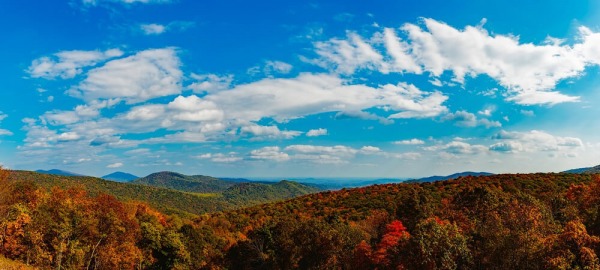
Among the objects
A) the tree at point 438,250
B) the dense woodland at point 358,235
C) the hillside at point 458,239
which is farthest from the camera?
the dense woodland at point 358,235

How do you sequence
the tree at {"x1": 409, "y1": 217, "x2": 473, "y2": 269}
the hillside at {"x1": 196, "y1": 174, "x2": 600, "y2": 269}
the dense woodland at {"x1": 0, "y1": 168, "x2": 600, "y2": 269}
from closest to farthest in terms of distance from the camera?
the hillside at {"x1": 196, "y1": 174, "x2": 600, "y2": 269}
the tree at {"x1": 409, "y1": 217, "x2": 473, "y2": 269}
the dense woodland at {"x1": 0, "y1": 168, "x2": 600, "y2": 269}

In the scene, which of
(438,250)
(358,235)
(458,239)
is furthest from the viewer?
(358,235)

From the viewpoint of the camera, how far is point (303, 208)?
129875 mm

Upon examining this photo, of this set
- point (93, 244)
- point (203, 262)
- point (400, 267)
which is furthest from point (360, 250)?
point (203, 262)

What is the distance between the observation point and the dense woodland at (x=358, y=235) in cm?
2758

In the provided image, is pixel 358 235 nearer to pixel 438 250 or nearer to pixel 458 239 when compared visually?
pixel 458 239

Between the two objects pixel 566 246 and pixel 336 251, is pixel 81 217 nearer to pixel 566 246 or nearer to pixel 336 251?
pixel 336 251

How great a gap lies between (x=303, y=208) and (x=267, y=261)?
2651 inches

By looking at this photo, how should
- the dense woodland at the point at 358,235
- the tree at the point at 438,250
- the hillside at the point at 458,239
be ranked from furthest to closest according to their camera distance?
the dense woodland at the point at 358,235 < the tree at the point at 438,250 < the hillside at the point at 458,239

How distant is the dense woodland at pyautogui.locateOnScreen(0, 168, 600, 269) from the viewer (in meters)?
27.6

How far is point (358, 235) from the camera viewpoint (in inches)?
2276

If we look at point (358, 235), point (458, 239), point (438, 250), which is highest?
point (458, 239)

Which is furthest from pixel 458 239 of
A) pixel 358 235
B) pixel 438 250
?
pixel 358 235

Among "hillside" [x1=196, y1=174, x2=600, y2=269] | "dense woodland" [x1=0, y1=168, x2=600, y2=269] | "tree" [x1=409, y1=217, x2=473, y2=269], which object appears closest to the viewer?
"hillside" [x1=196, y1=174, x2=600, y2=269]
